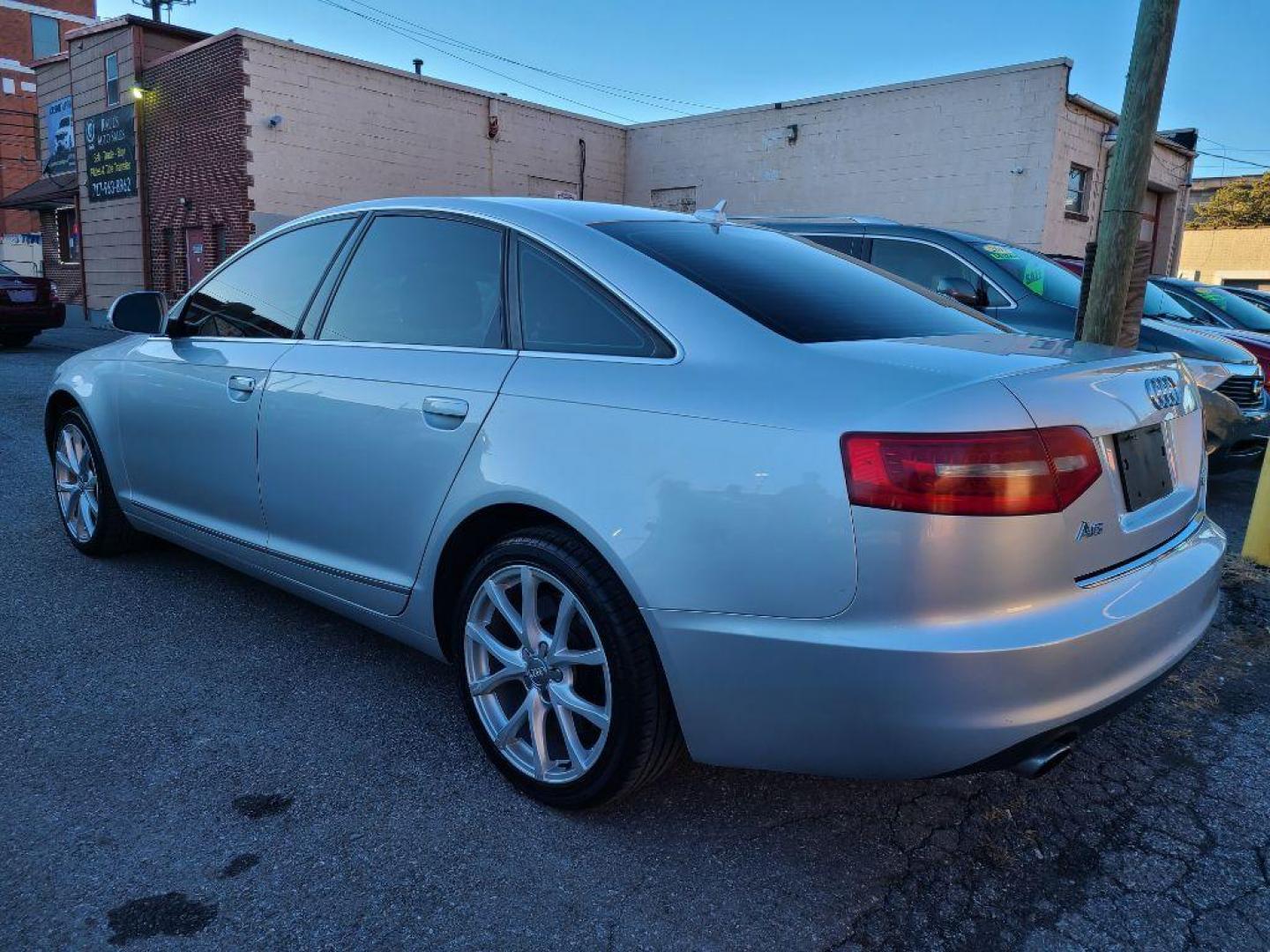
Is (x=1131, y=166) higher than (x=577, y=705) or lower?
higher

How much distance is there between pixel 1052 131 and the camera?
15.2m

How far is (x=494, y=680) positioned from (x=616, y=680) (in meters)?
0.50

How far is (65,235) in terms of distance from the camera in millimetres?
25625

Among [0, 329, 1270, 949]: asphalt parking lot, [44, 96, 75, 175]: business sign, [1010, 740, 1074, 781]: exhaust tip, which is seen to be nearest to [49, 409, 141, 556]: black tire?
[0, 329, 1270, 949]: asphalt parking lot

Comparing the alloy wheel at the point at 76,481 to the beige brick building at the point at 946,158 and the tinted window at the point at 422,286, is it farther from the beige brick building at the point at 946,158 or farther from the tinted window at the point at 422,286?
the beige brick building at the point at 946,158

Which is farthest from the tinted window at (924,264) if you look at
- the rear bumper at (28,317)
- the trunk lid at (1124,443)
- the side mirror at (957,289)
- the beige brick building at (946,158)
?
the rear bumper at (28,317)

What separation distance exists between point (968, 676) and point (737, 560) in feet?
1.66

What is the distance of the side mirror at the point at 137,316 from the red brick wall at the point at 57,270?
23.3 m

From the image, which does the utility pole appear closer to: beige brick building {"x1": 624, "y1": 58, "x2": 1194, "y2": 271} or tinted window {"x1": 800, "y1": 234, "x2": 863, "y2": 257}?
tinted window {"x1": 800, "y1": 234, "x2": 863, "y2": 257}

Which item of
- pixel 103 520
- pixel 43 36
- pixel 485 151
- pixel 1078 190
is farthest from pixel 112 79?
pixel 43 36

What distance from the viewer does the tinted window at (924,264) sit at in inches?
269

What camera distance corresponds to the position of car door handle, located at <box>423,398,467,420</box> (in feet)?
8.35

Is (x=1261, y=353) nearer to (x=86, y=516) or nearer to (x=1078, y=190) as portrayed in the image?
(x=86, y=516)

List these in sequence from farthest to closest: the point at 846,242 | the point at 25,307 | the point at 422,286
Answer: the point at 25,307
the point at 846,242
the point at 422,286
